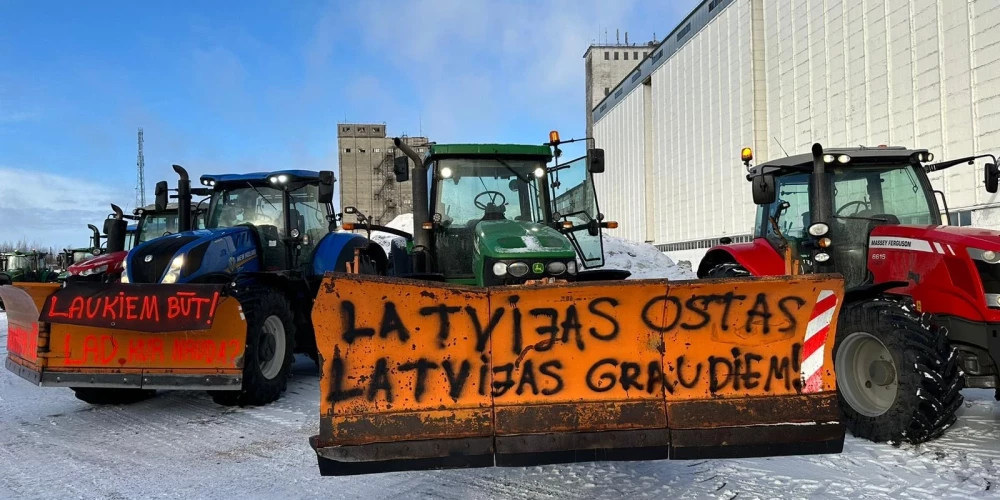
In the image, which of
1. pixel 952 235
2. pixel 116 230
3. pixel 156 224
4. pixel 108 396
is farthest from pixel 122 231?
pixel 952 235

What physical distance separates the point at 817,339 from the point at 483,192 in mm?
3427

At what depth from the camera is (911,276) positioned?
466 cm

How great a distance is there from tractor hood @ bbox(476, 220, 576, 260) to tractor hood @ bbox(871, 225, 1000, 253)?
8.25ft

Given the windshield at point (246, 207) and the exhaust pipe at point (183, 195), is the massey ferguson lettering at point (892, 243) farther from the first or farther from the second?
the exhaust pipe at point (183, 195)

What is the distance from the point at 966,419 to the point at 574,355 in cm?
386

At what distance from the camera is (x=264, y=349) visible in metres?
5.73

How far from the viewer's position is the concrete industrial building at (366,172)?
101 ft

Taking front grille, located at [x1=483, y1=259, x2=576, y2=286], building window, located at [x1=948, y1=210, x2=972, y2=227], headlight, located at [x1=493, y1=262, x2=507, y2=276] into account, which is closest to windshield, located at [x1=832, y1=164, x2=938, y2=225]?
front grille, located at [x1=483, y1=259, x2=576, y2=286]

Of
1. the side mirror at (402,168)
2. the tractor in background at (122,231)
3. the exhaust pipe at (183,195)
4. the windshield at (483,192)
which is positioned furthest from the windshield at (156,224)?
the windshield at (483,192)

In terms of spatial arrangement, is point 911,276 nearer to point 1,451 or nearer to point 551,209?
point 551,209

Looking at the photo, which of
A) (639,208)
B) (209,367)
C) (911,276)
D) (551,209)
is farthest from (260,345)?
(639,208)

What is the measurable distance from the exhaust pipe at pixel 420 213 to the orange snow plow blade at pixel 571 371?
2397mm

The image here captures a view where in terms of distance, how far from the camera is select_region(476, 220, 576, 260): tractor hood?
4.56 m

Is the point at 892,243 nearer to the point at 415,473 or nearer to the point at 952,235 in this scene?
the point at 952,235
